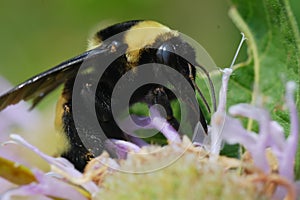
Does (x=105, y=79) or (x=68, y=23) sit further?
(x=68, y=23)

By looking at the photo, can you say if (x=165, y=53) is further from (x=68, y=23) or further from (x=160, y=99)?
(x=68, y=23)

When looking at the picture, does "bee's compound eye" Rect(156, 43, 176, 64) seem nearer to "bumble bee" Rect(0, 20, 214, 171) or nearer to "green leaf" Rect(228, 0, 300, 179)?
"bumble bee" Rect(0, 20, 214, 171)

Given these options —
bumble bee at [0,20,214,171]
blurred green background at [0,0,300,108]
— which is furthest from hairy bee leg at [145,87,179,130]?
blurred green background at [0,0,300,108]

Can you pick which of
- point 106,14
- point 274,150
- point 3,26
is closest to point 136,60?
point 274,150

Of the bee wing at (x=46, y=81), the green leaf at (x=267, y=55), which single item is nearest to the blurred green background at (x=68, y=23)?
the green leaf at (x=267, y=55)

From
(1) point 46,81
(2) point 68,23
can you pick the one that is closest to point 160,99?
(1) point 46,81

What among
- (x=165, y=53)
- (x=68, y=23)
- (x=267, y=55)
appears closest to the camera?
(x=165, y=53)
